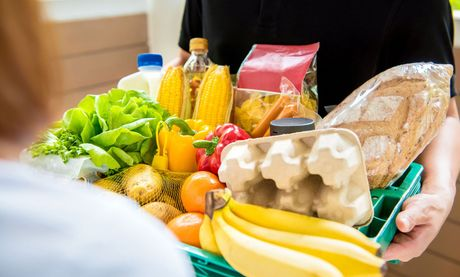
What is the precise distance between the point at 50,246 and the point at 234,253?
0.27 metres

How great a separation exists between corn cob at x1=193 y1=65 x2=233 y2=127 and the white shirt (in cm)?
55

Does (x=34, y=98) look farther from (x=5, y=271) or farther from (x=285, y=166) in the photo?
(x=285, y=166)

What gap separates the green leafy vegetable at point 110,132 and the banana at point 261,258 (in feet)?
0.92

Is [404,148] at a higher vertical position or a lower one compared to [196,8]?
lower

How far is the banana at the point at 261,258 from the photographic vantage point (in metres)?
0.49

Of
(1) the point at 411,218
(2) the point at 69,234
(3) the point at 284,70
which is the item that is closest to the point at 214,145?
(3) the point at 284,70

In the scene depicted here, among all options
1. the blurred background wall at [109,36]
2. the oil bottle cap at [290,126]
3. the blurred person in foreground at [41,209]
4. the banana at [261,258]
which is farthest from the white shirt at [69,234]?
the blurred background wall at [109,36]

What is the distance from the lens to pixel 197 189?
679mm

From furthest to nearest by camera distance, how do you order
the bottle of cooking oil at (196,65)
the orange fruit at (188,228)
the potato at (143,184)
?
the bottle of cooking oil at (196,65)
the potato at (143,184)
the orange fruit at (188,228)

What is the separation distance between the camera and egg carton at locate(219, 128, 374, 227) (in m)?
0.55

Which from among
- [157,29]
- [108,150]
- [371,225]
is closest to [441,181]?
[371,225]

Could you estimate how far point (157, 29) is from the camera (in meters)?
2.06

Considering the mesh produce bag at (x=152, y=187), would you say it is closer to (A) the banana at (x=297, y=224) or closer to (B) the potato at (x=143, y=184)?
(B) the potato at (x=143, y=184)

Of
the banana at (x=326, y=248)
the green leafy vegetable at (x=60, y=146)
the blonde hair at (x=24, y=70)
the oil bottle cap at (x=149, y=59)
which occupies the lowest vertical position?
the green leafy vegetable at (x=60, y=146)
